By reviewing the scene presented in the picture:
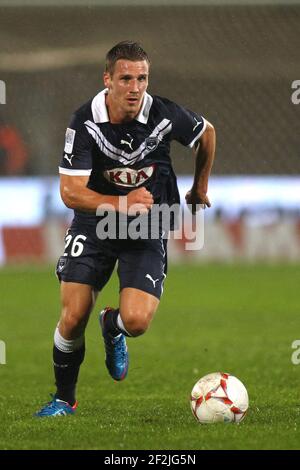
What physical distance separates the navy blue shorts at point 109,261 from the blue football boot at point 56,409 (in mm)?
719

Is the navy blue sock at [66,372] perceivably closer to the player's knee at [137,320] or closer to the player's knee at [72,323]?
the player's knee at [72,323]

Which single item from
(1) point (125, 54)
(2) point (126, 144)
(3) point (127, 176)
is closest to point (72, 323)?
(3) point (127, 176)

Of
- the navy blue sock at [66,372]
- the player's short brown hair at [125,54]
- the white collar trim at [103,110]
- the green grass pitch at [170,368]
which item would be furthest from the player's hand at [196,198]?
the green grass pitch at [170,368]

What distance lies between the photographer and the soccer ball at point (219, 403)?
18.3 ft

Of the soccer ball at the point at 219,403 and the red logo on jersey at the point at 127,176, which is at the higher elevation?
the red logo on jersey at the point at 127,176

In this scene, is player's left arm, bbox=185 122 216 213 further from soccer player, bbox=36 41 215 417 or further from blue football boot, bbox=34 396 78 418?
blue football boot, bbox=34 396 78 418

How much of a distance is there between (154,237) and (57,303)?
787 cm

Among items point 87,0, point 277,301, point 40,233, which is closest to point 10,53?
point 87,0

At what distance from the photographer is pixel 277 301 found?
1395 cm

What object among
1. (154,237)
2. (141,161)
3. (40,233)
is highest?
(40,233)

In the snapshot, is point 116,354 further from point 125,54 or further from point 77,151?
point 125,54

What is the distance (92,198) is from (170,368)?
3.02 meters

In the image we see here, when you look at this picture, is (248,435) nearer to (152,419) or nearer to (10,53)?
(152,419)

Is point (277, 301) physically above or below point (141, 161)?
above
